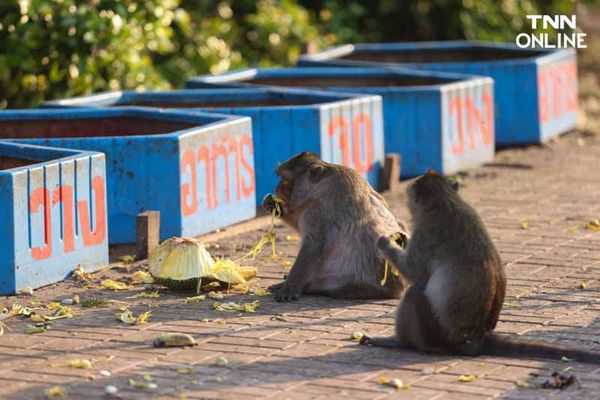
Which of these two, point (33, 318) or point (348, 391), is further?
point (33, 318)

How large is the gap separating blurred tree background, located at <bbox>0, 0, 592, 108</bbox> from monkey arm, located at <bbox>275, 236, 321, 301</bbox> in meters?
5.41

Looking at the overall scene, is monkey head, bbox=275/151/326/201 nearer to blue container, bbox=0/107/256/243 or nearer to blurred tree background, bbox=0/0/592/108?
blue container, bbox=0/107/256/243

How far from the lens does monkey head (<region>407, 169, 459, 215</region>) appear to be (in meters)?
7.04

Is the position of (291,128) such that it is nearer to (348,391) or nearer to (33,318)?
(33,318)

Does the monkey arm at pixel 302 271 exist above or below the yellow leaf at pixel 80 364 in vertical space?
above

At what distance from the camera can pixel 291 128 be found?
11461mm

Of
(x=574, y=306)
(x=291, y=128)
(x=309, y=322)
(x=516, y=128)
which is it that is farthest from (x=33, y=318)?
(x=516, y=128)

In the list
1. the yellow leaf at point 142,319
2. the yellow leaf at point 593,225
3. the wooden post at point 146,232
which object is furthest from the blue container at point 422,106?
the yellow leaf at point 142,319

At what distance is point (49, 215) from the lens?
8578mm

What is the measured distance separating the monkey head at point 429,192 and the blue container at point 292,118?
4280 millimetres

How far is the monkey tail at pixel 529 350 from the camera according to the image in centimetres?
676

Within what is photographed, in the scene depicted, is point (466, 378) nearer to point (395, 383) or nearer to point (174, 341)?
point (395, 383)

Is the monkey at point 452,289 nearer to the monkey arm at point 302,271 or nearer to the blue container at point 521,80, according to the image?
the monkey arm at point 302,271

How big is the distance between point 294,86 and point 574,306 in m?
6.94
